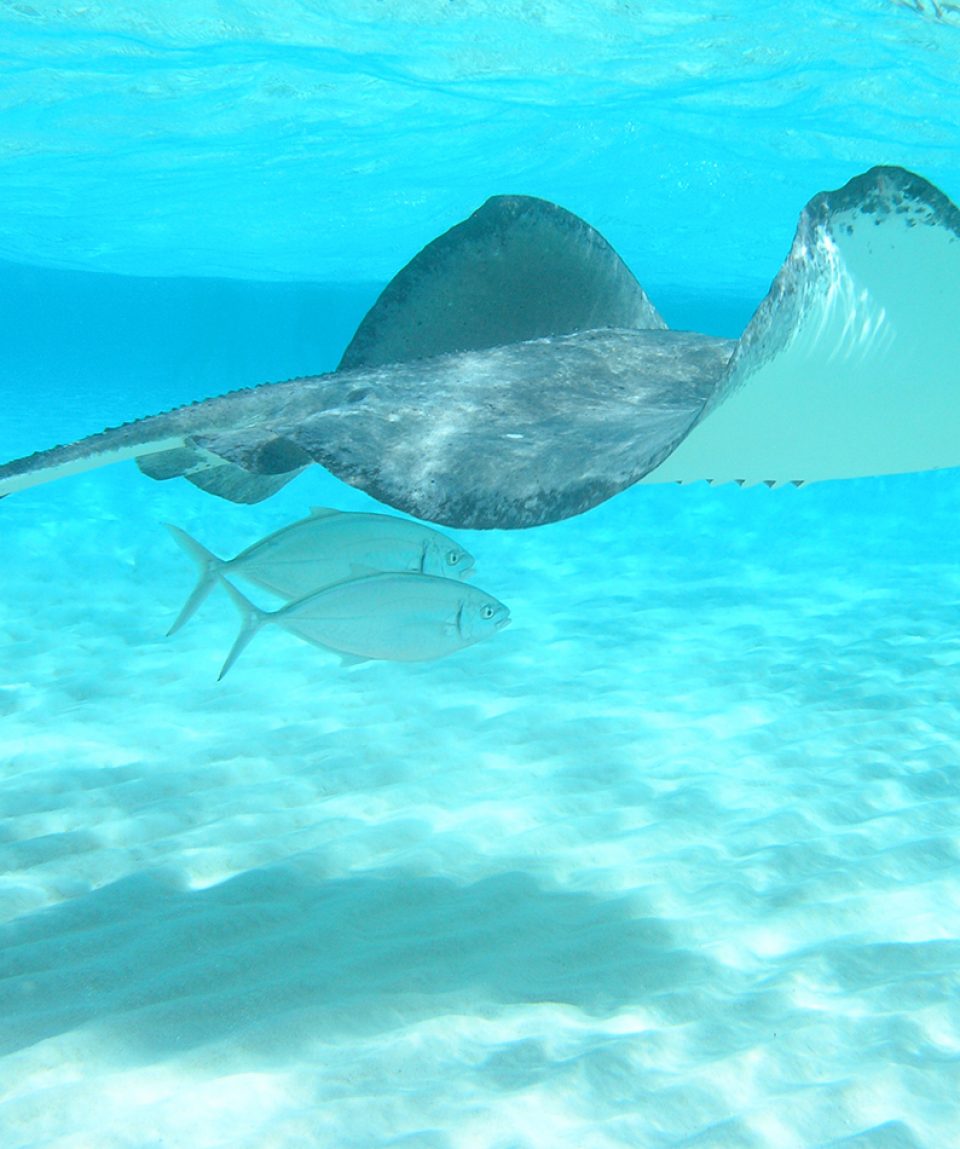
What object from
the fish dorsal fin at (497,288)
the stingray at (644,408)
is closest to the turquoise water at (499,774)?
the stingray at (644,408)

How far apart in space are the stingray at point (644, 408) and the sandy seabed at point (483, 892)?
1.89 meters

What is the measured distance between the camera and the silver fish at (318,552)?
4.23 m

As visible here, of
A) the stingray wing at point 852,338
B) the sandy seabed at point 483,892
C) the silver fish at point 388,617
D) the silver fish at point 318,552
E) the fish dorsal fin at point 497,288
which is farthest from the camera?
the fish dorsal fin at point 497,288

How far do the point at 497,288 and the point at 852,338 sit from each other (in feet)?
10.4

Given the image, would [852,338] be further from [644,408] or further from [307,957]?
[307,957]

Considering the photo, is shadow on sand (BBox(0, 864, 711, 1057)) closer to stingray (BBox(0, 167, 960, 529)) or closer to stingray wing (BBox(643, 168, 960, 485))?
stingray (BBox(0, 167, 960, 529))

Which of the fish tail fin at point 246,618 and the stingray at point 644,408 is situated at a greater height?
the stingray at point 644,408

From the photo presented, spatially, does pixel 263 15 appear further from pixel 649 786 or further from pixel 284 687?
pixel 649 786

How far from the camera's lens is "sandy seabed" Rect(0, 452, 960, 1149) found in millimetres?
2867

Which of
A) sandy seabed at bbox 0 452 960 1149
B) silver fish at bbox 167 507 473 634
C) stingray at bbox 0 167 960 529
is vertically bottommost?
sandy seabed at bbox 0 452 960 1149

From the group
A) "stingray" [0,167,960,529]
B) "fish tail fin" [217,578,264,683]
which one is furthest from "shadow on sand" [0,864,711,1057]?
"stingray" [0,167,960,529]

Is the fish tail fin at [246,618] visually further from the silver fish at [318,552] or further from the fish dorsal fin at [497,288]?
the fish dorsal fin at [497,288]

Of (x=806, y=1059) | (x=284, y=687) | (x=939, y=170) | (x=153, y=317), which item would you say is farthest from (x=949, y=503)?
(x=153, y=317)

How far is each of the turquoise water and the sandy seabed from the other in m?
0.02
